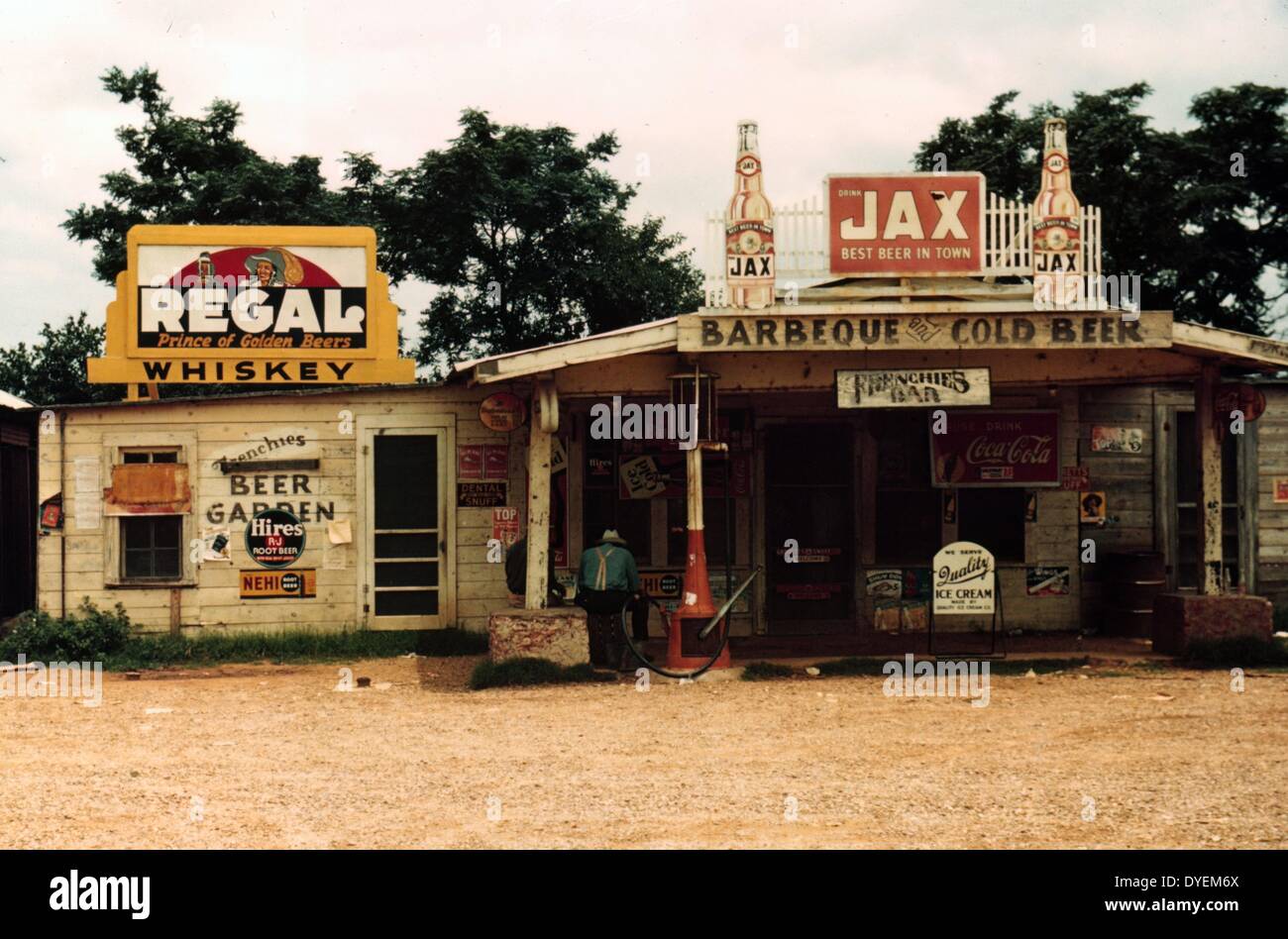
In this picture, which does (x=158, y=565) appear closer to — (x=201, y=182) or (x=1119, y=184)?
(x=201, y=182)

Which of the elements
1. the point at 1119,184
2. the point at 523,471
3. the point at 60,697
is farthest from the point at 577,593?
the point at 1119,184

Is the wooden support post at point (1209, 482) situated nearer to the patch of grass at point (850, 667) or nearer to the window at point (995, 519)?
the window at point (995, 519)

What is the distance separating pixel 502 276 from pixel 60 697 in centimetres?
2003

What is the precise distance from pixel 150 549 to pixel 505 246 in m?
17.5

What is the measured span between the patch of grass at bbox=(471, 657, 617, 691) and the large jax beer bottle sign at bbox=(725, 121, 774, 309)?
12.8 ft

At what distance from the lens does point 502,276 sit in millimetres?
32438

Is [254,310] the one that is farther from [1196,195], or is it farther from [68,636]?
[1196,195]

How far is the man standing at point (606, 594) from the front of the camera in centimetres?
1440

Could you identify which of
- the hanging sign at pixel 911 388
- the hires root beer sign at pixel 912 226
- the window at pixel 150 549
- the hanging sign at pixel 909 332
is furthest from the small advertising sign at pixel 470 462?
the hires root beer sign at pixel 912 226

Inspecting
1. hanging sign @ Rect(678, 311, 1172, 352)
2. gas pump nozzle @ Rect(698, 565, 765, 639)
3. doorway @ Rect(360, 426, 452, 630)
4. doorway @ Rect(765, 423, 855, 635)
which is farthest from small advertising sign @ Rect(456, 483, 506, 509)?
hanging sign @ Rect(678, 311, 1172, 352)

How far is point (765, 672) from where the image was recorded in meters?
14.3

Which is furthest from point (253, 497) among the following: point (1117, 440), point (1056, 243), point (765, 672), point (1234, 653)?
point (1234, 653)

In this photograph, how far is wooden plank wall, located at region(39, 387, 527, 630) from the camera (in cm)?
1641

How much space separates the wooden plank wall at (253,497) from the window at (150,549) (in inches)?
6.6
